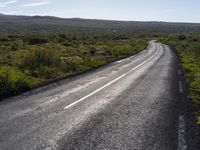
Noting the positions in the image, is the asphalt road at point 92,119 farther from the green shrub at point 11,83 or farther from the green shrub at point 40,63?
the green shrub at point 40,63

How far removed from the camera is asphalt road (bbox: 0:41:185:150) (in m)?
6.75

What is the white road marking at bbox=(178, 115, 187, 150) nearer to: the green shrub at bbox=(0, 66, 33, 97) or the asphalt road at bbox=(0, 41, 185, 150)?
the asphalt road at bbox=(0, 41, 185, 150)

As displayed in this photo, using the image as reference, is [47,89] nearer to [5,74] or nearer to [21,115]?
[5,74]

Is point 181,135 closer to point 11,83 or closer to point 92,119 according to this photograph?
point 92,119

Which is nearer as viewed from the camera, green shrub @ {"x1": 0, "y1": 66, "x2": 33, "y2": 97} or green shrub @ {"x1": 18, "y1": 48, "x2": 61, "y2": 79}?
green shrub @ {"x1": 0, "y1": 66, "x2": 33, "y2": 97}

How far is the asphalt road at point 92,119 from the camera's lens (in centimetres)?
675

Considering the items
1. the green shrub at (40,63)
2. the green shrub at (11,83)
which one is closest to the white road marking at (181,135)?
the green shrub at (11,83)

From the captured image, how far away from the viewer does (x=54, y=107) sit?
1009cm

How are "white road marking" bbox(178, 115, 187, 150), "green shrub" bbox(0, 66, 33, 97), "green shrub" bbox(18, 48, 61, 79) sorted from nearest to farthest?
"white road marking" bbox(178, 115, 187, 150)
"green shrub" bbox(0, 66, 33, 97)
"green shrub" bbox(18, 48, 61, 79)

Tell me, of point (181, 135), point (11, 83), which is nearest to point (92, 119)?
point (181, 135)

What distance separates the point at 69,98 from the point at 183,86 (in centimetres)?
595

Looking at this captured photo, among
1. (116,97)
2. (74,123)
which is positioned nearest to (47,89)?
(116,97)

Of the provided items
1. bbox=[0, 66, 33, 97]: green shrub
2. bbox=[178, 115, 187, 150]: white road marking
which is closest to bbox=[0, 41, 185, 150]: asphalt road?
bbox=[178, 115, 187, 150]: white road marking

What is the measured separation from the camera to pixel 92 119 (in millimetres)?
8750
